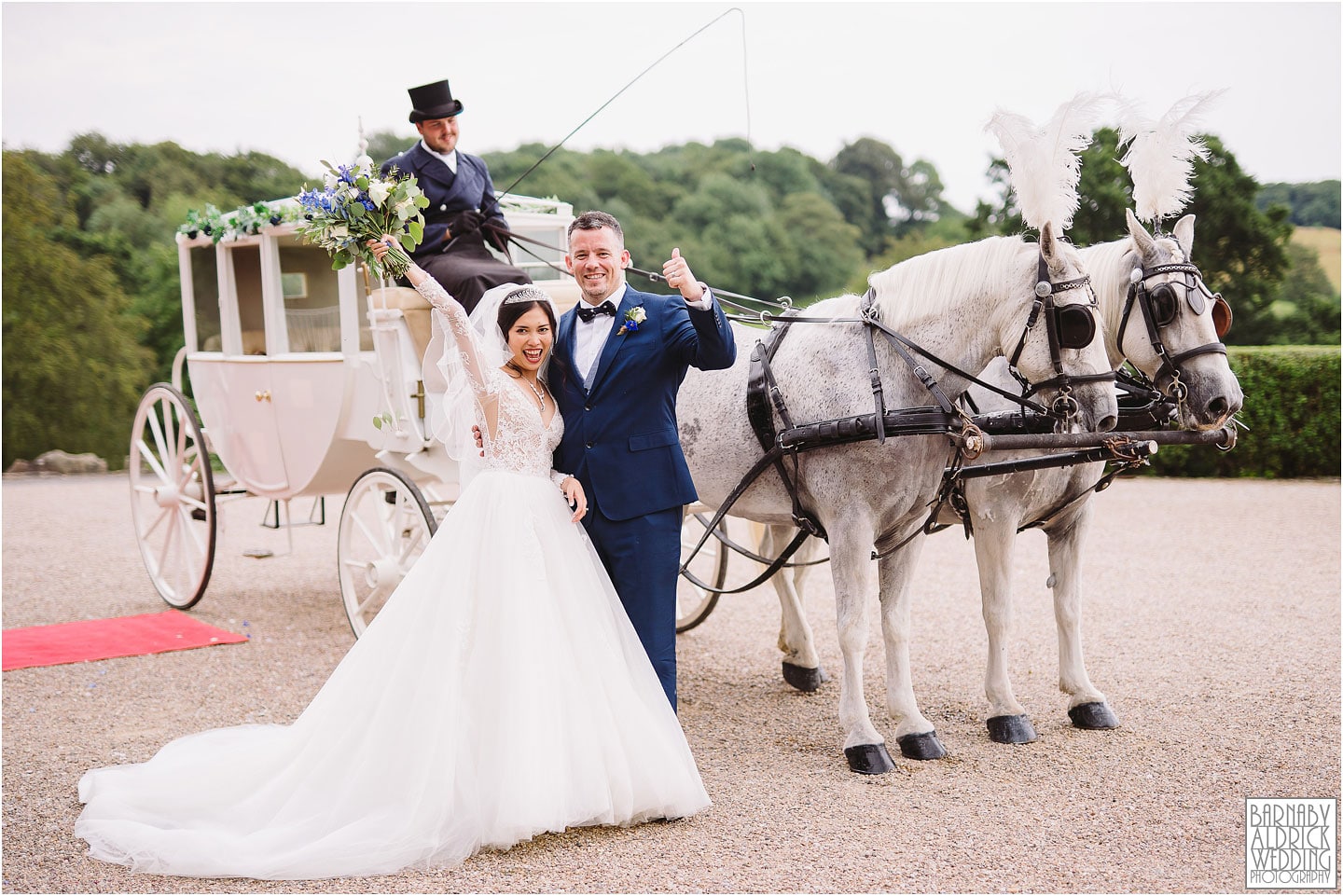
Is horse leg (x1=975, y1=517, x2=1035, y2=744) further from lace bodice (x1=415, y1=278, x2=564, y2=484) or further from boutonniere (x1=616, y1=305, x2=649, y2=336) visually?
lace bodice (x1=415, y1=278, x2=564, y2=484)

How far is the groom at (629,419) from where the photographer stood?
3.64m

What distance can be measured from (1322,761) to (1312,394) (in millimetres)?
9402

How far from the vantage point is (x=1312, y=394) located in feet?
39.8

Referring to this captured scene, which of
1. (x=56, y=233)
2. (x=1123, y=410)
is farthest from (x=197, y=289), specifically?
(x=56, y=233)

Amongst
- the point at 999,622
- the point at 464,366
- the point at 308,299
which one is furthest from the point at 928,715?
the point at 308,299

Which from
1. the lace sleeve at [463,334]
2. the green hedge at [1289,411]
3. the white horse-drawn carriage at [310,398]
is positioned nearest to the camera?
the lace sleeve at [463,334]

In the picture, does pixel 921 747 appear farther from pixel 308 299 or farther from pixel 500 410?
pixel 308 299

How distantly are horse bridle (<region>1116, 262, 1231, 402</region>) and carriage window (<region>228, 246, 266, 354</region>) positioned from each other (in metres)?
5.15

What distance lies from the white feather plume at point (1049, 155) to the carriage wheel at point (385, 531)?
2960 mm

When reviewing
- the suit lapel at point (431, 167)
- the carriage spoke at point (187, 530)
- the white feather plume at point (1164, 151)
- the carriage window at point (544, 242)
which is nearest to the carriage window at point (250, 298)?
the carriage spoke at point (187, 530)

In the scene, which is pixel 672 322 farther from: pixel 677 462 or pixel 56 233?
pixel 56 233

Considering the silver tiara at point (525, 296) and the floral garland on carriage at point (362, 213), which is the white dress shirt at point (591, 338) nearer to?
the silver tiara at point (525, 296)

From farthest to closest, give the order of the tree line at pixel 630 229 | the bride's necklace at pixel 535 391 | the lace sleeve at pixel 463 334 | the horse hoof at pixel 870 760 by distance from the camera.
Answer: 1. the tree line at pixel 630 229
2. the horse hoof at pixel 870 760
3. the bride's necklace at pixel 535 391
4. the lace sleeve at pixel 463 334

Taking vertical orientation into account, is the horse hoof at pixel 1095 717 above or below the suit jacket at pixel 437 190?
below
